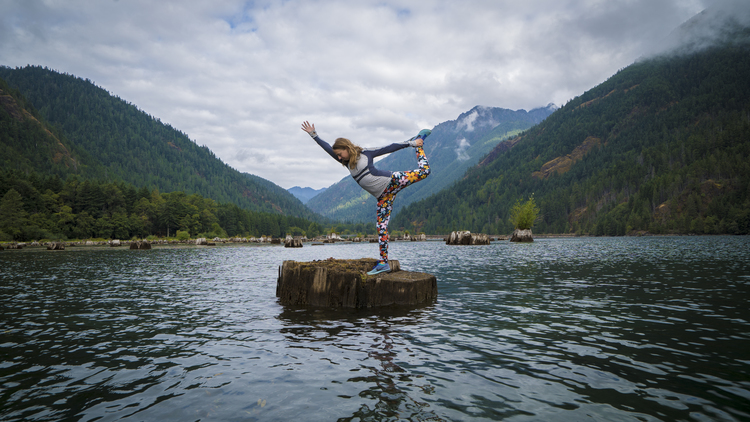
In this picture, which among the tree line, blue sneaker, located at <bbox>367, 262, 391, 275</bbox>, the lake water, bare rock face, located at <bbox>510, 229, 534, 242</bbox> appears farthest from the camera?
the tree line

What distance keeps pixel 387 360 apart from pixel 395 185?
596cm

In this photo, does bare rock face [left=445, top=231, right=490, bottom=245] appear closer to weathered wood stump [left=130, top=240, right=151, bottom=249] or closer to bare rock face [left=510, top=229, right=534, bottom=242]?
bare rock face [left=510, top=229, right=534, bottom=242]

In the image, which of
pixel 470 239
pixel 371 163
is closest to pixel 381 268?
pixel 371 163

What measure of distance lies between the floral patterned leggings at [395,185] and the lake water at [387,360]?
9.29 ft

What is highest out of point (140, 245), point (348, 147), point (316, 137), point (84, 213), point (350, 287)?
point (84, 213)

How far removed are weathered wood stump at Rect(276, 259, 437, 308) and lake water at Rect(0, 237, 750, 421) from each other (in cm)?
65

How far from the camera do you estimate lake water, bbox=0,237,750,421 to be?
5.20 meters

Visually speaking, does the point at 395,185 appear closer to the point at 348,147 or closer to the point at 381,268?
the point at 348,147

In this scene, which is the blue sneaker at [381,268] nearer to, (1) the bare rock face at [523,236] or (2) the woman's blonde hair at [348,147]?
(2) the woman's blonde hair at [348,147]

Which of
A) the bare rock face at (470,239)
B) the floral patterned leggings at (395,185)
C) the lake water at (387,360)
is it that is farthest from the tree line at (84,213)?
the floral patterned leggings at (395,185)

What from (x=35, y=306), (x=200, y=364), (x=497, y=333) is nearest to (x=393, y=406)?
(x=200, y=364)

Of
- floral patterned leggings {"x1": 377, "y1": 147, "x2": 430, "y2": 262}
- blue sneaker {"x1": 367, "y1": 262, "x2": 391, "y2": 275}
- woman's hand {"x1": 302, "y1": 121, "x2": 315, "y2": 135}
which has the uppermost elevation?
woman's hand {"x1": 302, "y1": 121, "x2": 315, "y2": 135}

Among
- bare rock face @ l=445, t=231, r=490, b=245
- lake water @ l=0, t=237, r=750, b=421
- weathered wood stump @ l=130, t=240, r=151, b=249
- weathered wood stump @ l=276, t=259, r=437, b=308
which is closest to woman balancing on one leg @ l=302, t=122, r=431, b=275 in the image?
weathered wood stump @ l=276, t=259, r=437, b=308

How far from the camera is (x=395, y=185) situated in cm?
1197
